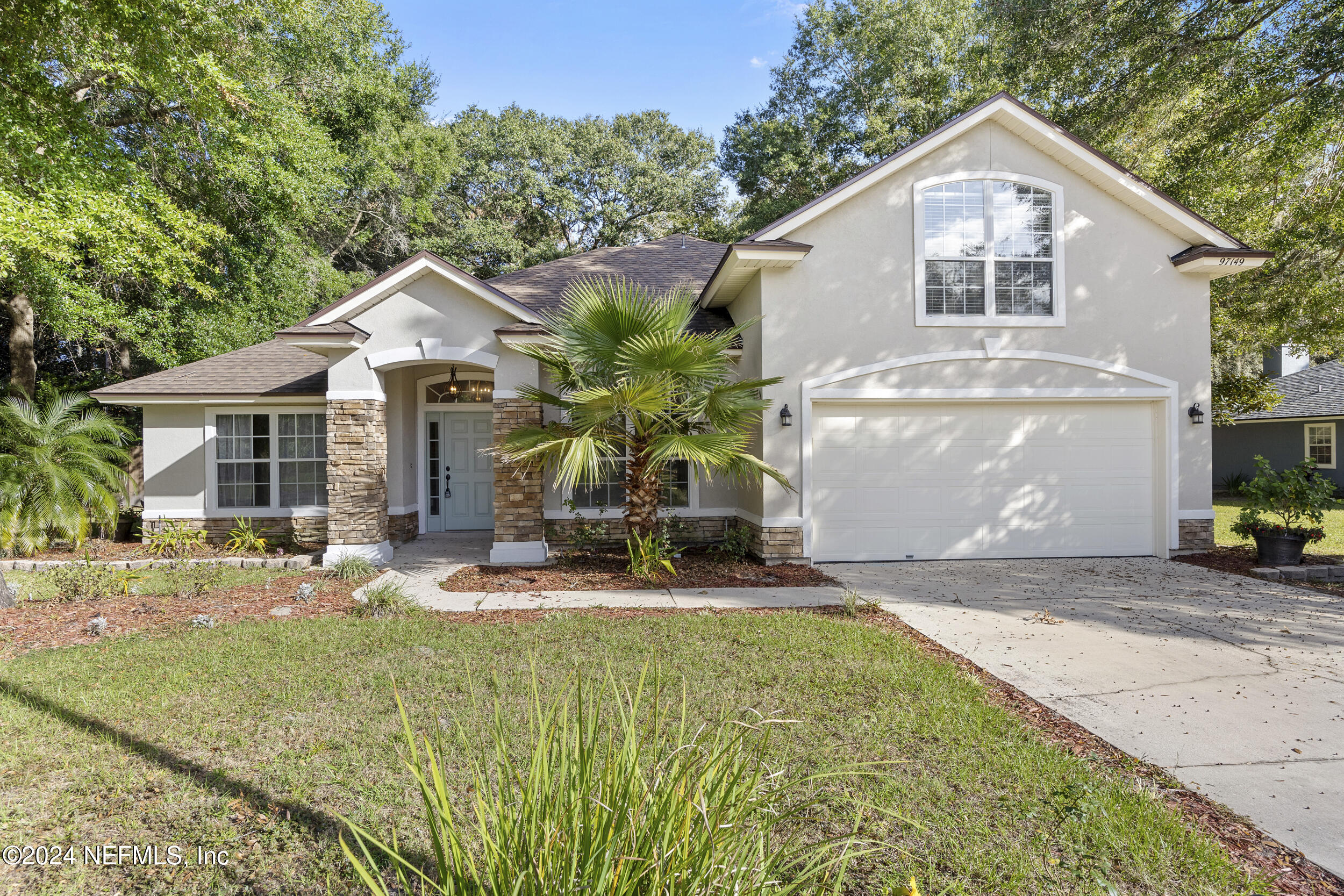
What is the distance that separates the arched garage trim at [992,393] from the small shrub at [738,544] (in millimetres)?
856

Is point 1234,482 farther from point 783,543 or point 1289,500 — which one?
point 783,543

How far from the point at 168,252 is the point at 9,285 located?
5088 mm

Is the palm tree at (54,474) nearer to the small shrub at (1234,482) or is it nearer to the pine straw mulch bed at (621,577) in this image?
the pine straw mulch bed at (621,577)

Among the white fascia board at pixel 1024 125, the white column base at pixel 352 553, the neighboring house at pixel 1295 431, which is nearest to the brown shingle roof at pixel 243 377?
the white column base at pixel 352 553

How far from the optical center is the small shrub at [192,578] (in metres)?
7.68

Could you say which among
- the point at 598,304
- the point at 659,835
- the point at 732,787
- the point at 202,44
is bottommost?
the point at 659,835

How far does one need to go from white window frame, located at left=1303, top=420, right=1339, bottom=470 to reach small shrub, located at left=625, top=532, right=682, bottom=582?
21.7 metres

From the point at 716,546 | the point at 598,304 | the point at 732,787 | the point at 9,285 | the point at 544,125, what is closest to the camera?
the point at 732,787

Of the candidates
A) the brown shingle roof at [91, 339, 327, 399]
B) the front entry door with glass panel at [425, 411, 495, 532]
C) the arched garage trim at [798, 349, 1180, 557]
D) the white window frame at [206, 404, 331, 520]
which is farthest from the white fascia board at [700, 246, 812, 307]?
the white window frame at [206, 404, 331, 520]

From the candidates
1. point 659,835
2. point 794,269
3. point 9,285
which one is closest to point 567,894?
point 659,835

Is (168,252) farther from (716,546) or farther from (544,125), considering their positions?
(544,125)

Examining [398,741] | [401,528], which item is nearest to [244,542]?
[401,528]

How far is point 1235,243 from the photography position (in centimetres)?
941

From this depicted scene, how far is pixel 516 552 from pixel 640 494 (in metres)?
2.19
